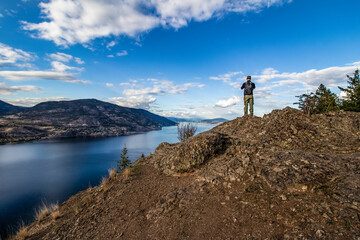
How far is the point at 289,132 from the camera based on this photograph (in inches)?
364

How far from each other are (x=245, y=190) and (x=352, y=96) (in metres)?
23.2

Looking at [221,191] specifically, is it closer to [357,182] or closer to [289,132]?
[357,182]

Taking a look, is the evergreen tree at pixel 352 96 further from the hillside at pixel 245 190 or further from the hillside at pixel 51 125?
the hillside at pixel 51 125

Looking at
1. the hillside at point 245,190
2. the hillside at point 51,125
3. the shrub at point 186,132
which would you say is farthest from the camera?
the hillside at point 51,125

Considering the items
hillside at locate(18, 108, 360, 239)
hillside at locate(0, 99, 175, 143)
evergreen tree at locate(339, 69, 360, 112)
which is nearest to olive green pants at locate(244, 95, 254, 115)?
hillside at locate(18, 108, 360, 239)

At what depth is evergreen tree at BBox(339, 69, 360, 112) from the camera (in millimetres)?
19219

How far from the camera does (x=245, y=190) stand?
6.20m

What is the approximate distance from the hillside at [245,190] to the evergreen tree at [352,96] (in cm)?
1345

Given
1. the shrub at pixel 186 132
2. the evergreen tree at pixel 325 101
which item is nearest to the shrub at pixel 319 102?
the evergreen tree at pixel 325 101

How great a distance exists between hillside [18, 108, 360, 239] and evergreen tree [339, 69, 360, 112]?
13.5m

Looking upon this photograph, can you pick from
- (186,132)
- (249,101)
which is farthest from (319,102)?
(186,132)

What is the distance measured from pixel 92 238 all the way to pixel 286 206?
6.85 meters

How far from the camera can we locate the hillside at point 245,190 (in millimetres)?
4684

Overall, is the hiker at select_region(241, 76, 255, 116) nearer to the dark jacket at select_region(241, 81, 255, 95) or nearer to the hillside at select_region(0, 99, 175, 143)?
the dark jacket at select_region(241, 81, 255, 95)
